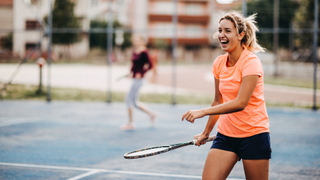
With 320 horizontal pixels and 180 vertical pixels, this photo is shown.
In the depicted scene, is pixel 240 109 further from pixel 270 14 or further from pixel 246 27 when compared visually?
pixel 270 14

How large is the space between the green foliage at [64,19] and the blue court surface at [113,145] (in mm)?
11897

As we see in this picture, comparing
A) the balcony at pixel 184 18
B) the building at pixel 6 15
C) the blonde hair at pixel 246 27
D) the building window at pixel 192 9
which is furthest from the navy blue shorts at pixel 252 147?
the building window at pixel 192 9

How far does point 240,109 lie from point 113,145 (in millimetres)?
4209

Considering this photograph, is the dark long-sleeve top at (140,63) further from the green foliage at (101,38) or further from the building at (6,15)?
the green foliage at (101,38)

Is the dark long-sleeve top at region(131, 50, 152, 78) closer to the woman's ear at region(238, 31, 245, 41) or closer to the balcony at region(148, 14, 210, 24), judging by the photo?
the woman's ear at region(238, 31, 245, 41)

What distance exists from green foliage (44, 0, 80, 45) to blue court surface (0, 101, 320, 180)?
1190 cm

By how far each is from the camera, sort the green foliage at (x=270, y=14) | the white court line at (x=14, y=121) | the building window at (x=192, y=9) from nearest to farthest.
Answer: the white court line at (x=14, y=121)
the green foliage at (x=270, y=14)
the building window at (x=192, y=9)

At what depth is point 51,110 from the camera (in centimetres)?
1120

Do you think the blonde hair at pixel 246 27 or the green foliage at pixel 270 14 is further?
the green foliage at pixel 270 14

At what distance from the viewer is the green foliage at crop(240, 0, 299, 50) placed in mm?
29492

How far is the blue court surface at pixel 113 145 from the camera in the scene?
4781mm

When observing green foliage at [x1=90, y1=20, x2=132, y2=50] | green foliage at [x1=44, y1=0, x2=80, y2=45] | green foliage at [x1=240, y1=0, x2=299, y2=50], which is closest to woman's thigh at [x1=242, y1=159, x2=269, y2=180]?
green foliage at [x1=44, y1=0, x2=80, y2=45]

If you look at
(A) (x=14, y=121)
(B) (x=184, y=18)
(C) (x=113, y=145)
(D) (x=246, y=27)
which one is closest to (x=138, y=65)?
(C) (x=113, y=145)

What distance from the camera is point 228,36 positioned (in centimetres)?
273
